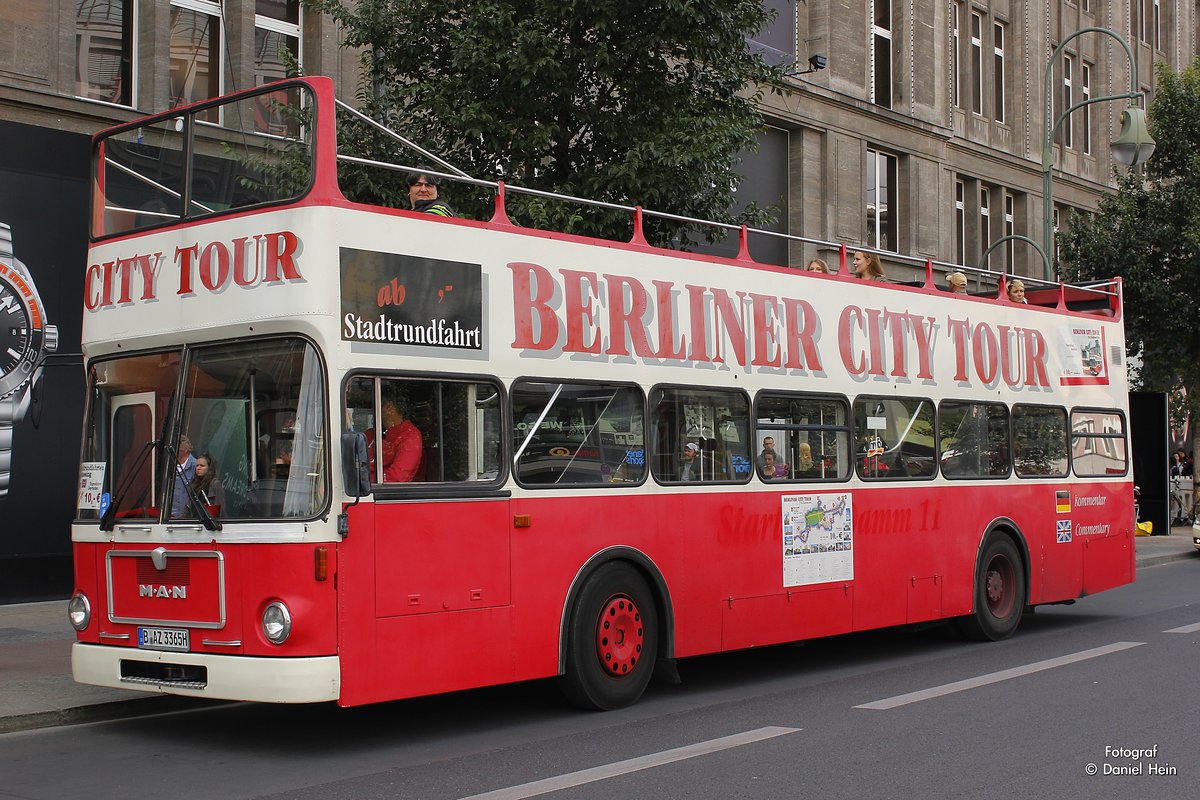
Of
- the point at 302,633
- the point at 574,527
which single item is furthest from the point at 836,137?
the point at 302,633

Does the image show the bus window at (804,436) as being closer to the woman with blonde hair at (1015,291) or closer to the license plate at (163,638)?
the woman with blonde hair at (1015,291)

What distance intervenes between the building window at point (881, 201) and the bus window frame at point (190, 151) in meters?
22.1

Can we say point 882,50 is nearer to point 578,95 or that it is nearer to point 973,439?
point 578,95

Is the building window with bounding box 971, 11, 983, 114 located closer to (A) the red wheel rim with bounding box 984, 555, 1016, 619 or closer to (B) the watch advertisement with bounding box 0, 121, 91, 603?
(A) the red wheel rim with bounding box 984, 555, 1016, 619

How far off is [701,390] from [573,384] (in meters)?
1.36

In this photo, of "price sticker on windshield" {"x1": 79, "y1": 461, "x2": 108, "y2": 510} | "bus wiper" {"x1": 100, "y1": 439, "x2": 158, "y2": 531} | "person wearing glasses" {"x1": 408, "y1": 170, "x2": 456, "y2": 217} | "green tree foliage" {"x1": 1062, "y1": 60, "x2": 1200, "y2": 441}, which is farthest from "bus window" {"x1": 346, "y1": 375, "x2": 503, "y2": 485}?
"green tree foliage" {"x1": 1062, "y1": 60, "x2": 1200, "y2": 441}

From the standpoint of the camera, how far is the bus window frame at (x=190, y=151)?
316 inches

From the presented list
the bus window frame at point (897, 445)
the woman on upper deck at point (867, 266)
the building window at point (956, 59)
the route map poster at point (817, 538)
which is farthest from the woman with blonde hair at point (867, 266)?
the building window at point (956, 59)

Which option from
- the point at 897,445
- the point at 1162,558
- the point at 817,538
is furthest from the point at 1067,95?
the point at 817,538

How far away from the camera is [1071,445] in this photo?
1463 centimetres

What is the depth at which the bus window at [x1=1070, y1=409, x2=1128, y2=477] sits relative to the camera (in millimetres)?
14719

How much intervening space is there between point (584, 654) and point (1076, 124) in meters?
33.9

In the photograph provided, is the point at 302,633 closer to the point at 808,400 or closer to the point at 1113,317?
the point at 808,400

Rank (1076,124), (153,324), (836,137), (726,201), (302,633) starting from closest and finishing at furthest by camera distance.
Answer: (302,633), (153,324), (726,201), (836,137), (1076,124)
